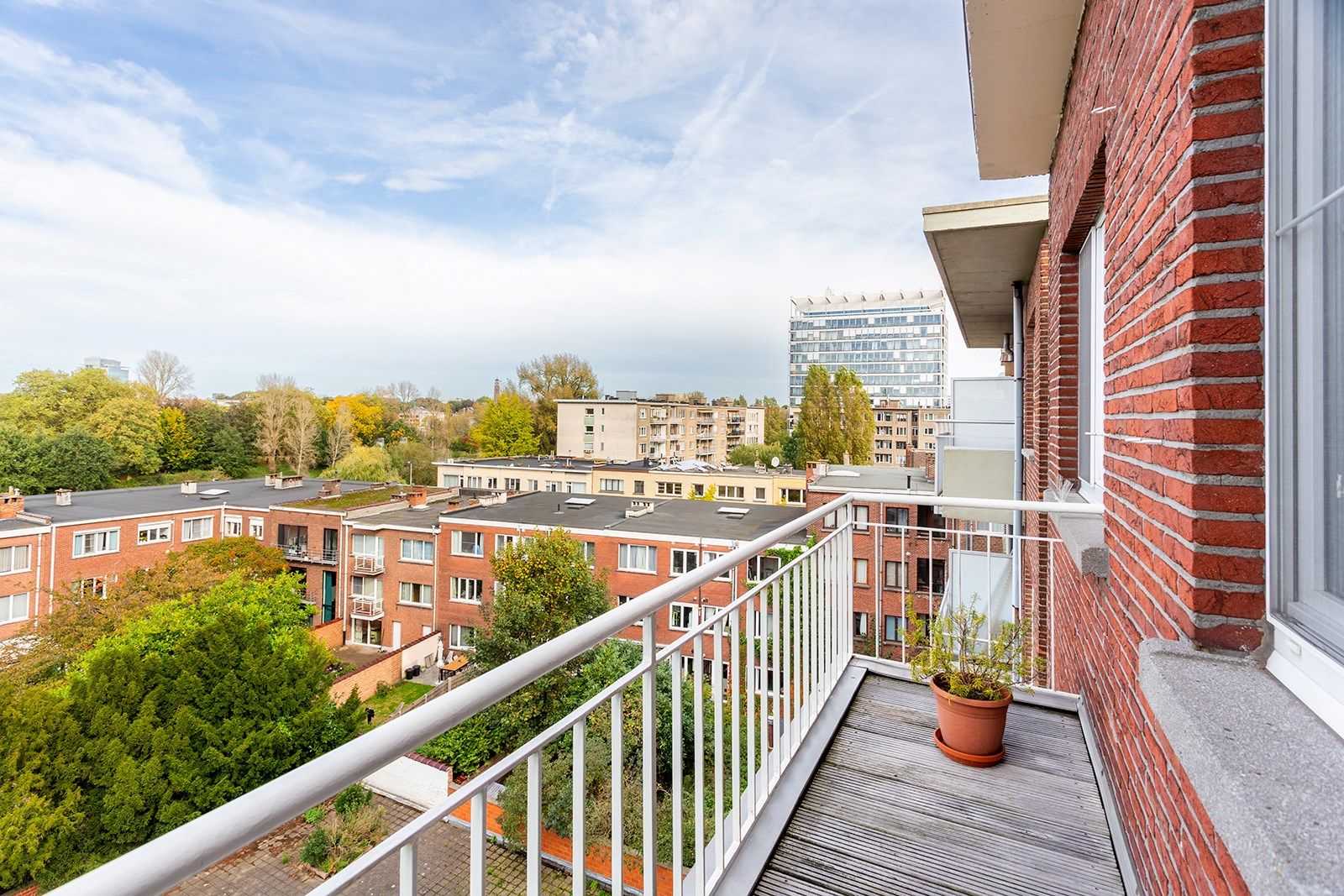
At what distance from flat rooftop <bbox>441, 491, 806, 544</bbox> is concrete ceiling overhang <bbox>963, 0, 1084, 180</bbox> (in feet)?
45.9

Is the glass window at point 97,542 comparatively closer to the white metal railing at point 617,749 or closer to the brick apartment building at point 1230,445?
the white metal railing at point 617,749

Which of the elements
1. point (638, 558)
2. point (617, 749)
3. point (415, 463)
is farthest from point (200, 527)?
point (617, 749)

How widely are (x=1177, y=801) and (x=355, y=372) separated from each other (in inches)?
2460

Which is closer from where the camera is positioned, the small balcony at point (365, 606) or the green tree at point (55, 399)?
the small balcony at point (365, 606)

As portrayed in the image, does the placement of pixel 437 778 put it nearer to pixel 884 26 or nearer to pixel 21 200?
pixel 884 26

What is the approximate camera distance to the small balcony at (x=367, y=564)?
21.8 m

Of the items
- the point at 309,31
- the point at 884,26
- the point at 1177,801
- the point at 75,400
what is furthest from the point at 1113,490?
the point at 75,400

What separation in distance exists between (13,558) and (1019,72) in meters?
27.2

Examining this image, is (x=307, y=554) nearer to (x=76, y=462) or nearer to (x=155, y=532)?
(x=155, y=532)

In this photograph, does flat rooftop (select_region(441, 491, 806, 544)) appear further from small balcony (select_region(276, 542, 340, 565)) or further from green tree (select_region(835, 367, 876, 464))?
green tree (select_region(835, 367, 876, 464))

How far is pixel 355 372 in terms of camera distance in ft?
183

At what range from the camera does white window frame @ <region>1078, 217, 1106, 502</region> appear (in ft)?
10.6

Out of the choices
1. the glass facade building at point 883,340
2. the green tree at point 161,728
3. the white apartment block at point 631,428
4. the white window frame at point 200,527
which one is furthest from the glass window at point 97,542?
the glass facade building at point 883,340

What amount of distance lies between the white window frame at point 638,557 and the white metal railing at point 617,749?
50.4ft
